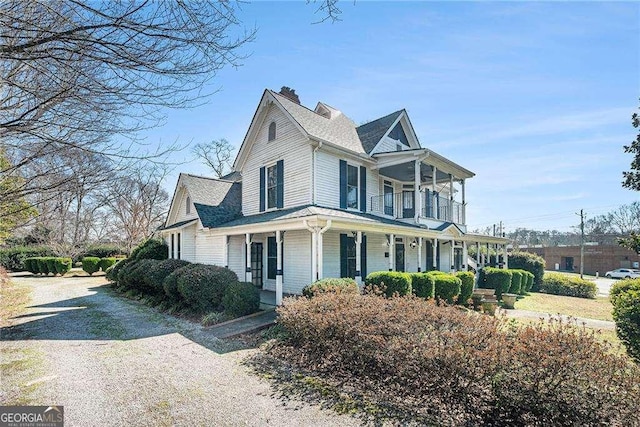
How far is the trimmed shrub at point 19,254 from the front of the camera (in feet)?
93.9

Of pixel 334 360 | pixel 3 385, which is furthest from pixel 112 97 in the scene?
pixel 334 360

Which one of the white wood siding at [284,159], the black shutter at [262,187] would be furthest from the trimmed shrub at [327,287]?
the black shutter at [262,187]

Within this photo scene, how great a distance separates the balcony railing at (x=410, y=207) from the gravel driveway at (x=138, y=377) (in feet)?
32.9

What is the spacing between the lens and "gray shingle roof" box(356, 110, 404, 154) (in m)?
15.9

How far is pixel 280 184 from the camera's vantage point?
14297 millimetres

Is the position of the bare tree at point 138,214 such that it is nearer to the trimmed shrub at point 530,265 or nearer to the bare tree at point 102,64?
the bare tree at point 102,64

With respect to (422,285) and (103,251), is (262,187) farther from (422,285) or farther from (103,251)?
(103,251)

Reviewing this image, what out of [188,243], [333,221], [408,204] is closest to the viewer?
[333,221]

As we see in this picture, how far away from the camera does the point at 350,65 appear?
605cm

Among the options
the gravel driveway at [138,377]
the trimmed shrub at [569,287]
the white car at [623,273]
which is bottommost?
the white car at [623,273]

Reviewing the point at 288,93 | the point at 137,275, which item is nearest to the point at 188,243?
the point at 137,275

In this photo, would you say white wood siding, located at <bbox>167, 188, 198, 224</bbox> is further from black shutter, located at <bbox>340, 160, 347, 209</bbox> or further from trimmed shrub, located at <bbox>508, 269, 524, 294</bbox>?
trimmed shrub, located at <bbox>508, 269, 524, 294</bbox>

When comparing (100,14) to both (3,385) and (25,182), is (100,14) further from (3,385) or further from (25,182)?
(3,385)

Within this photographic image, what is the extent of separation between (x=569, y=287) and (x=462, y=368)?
24.2 metres
